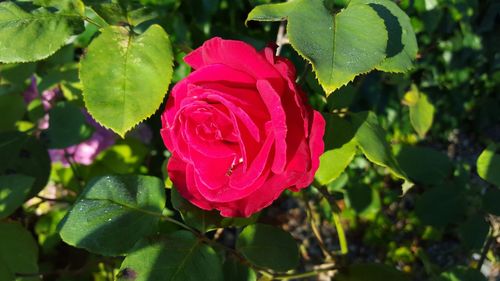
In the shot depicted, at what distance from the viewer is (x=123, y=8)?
85 cm

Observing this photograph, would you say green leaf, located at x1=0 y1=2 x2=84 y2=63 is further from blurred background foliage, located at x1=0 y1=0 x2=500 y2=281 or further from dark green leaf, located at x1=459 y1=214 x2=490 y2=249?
dark green leaf, located at x1=459 y1=214 x2=490 y2=249

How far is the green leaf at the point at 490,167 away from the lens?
1026mm

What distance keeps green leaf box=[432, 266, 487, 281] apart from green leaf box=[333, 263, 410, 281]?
11 centimetres

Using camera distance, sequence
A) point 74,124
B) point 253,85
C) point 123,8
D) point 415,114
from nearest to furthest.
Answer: point 253,85
point 123,8
point 74,124
point 415,114

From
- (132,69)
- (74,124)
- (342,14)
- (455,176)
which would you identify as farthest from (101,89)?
(455,176)

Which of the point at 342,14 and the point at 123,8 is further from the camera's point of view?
the point at 123,8

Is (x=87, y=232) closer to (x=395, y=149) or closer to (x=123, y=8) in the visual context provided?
(x=123, y=8)

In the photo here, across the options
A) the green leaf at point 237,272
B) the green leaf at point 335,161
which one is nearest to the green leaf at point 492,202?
the green leaf at point 335,161

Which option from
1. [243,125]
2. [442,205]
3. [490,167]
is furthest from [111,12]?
[442,205]

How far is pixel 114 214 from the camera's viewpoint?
89cm

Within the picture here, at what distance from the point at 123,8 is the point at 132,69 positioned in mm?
139

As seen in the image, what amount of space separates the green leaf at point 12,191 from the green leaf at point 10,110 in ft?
1.45

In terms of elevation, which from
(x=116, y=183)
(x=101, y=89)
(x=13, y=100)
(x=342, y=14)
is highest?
(x=342, y=14)

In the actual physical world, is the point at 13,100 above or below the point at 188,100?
below
